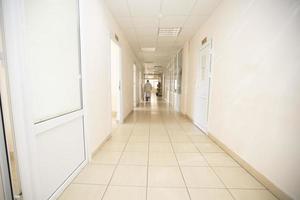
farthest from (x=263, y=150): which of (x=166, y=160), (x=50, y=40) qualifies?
(x=50, y=40)

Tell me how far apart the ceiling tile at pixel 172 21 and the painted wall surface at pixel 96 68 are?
4.56ft

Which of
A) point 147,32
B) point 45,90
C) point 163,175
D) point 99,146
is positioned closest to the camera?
point 45,90

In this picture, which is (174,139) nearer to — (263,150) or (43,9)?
(263,150)

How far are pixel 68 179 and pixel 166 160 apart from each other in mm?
1360

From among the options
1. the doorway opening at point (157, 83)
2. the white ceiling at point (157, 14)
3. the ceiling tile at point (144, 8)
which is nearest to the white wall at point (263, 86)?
the white ceiling at point (157, 14)

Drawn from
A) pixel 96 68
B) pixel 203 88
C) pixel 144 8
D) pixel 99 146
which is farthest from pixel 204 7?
pixel 99 146

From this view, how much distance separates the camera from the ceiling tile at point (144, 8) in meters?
2.80

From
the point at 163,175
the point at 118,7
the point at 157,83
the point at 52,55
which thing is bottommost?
the point at 163,175

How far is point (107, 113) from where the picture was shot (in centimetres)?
307

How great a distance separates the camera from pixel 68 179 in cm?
164

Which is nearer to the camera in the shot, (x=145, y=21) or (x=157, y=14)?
(x=157, y=14)

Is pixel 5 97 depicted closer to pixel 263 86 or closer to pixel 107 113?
pixel 107 113

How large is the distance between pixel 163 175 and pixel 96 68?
203 centimetres

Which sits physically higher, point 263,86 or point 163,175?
point 263,86
